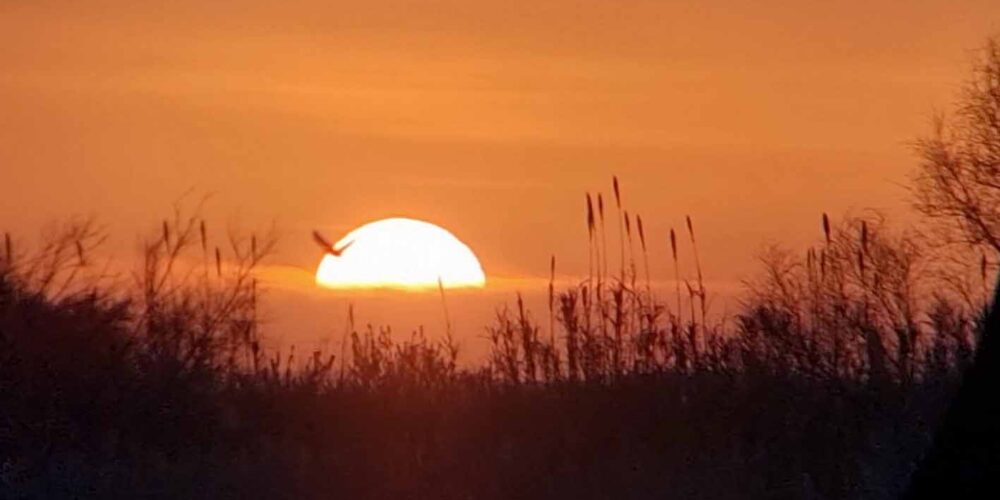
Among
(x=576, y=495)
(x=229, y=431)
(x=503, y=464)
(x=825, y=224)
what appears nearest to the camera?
(x=576, y=495)

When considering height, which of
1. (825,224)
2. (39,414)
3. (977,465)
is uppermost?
(825,224)

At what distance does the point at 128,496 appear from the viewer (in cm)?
1786

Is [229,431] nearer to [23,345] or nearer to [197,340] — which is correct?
[197,340]

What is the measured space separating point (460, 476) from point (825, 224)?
6089 millimetres

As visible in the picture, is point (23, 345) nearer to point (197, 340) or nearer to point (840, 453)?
point (197, 340)

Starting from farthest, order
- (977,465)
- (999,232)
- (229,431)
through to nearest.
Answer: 1. (999,232)
2. (229,431)
3. (977,465)

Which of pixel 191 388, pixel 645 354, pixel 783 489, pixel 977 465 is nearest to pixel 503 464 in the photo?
pixel 783 489

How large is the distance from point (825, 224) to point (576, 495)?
6.23m

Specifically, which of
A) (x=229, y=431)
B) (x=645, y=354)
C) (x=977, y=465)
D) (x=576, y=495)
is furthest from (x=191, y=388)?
(x=977, y=465)

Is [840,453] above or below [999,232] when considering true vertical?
below

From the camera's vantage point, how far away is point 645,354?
22.8 metres

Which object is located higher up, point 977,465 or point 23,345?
point 23,345

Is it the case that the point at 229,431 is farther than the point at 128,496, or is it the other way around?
the point at 229,431

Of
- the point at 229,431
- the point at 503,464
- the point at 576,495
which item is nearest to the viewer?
the point at 576,495
